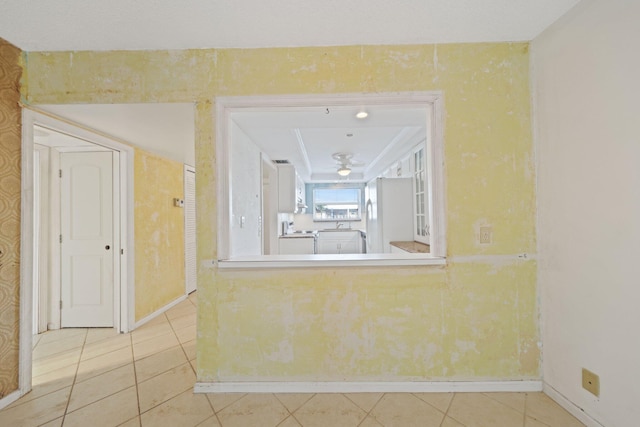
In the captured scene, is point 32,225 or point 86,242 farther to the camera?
point 86,242

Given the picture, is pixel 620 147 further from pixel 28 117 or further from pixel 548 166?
pixel 28 117

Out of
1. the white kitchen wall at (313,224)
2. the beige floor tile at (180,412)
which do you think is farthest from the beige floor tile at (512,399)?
the white kitchen wall at (313,224)

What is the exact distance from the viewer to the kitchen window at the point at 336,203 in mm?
7789

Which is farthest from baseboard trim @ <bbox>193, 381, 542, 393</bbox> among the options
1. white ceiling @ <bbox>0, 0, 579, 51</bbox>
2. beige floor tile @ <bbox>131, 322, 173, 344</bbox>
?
white ceiling @ <bbox>0, 0, 579, 51</bbox>

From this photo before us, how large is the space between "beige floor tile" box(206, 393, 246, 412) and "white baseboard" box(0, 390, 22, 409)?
50.4 inches

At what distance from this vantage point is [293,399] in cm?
177

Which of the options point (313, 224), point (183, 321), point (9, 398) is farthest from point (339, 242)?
point (9, 398)

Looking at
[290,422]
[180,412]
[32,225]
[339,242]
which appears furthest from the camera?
[339,242]

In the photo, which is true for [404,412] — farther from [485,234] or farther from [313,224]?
[313,224]

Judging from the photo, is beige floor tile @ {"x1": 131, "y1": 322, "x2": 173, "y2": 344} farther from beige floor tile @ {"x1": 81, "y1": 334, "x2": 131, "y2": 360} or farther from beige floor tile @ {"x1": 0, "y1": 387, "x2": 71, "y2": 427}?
beige floor tile @ {"x1": 0, "y1": 387, "x2": 71, "y2": 427}

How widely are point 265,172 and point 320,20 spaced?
285 cm

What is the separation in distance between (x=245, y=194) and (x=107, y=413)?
1849 millimetres

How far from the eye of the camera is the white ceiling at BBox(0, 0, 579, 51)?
58.5 inches

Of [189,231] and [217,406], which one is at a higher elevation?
[189,231]
